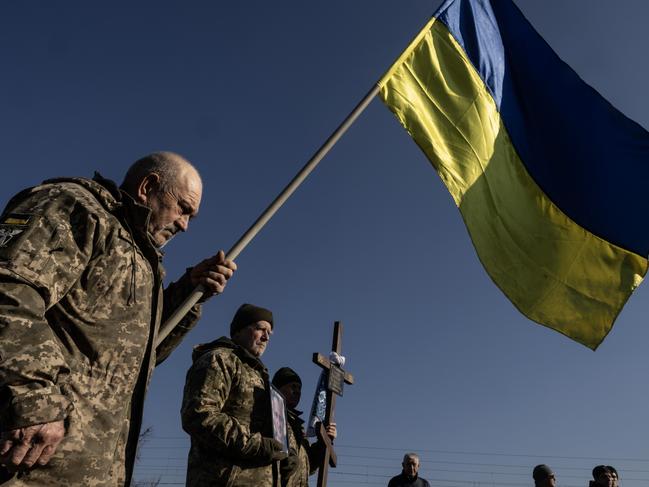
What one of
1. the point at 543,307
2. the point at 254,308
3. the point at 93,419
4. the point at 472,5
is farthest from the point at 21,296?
the point at 472,5

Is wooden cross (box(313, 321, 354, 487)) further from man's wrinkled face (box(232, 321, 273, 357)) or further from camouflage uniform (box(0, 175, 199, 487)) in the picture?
camouflage uniform (box(0, 175, 199, 487))

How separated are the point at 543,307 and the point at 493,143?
1.50 metres

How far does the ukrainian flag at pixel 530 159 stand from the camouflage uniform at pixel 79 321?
2.94 metres

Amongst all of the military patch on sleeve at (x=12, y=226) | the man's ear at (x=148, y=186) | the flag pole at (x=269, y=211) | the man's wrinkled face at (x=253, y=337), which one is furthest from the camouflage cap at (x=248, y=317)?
the military patch on sleeve at (x=12, y=226)

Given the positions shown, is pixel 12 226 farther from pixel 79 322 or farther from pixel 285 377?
pixel 285 377

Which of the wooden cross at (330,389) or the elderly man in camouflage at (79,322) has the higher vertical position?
the wooden cross at (330,389)

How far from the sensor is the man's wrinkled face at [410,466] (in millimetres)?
9094

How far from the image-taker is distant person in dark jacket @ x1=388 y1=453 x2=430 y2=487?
9.02 metres

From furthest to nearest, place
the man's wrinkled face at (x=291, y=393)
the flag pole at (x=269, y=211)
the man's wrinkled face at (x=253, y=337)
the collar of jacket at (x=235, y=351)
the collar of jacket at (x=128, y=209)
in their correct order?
the man's wrinkled face at (x=291, y=393)
the man's wrinkled face at (x=253, y=337)
the collar of jacket at (x=235, y=351)
the flag pole at (x=269, y=211)
the collar of jacket at (x=128, y=209)

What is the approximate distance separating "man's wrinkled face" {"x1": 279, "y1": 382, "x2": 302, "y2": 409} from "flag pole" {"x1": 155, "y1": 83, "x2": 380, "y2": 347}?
2947mm

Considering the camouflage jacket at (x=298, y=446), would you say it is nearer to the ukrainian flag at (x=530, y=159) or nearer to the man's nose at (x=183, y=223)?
the ukrainian flag at (x=530, y=159)

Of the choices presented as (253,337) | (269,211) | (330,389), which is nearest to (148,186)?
(269,211)

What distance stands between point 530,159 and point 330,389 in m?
3.69

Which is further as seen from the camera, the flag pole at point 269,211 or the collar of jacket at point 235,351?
the collar of jacket at point 235,351
